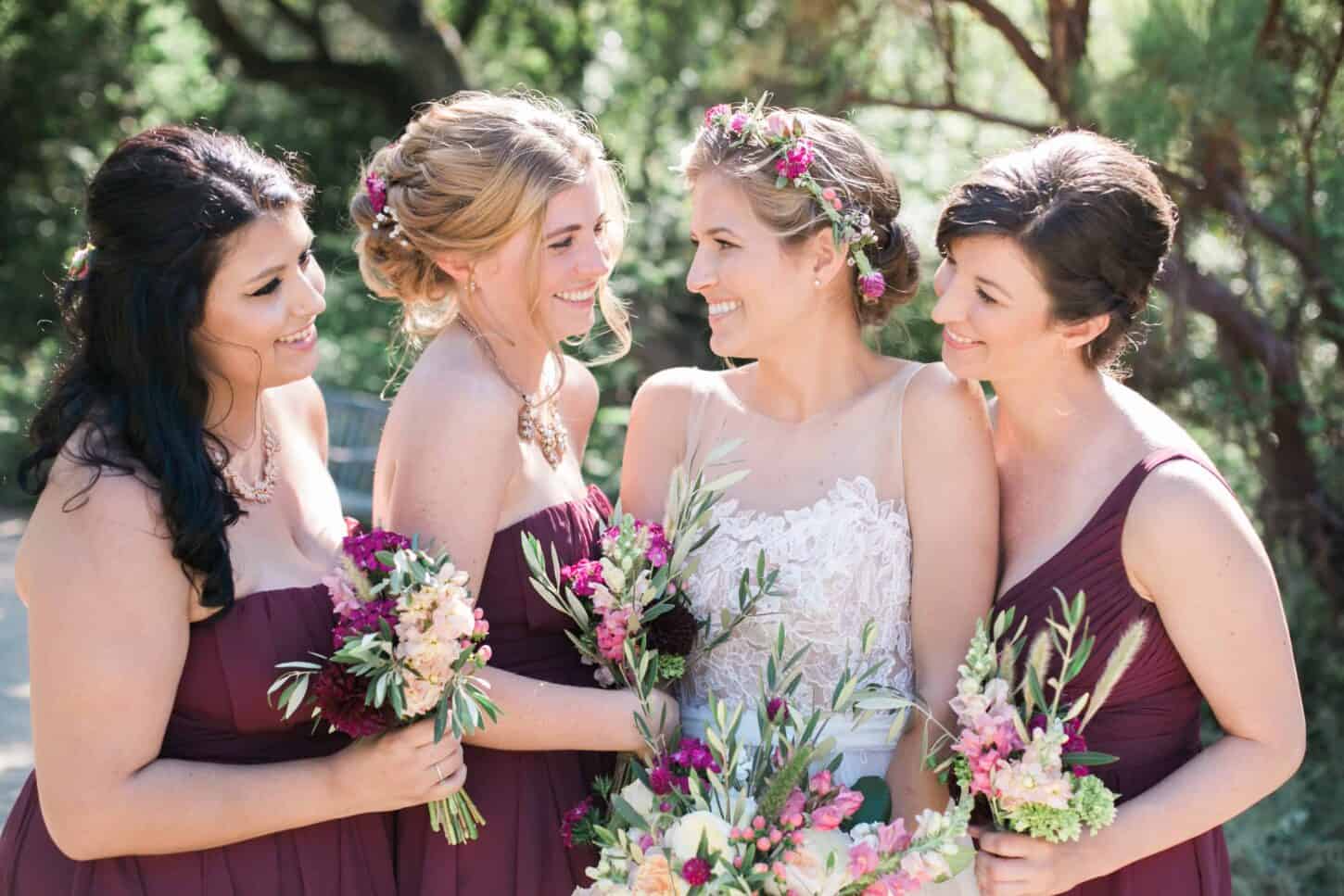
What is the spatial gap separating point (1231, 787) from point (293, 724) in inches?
Result: 68.1

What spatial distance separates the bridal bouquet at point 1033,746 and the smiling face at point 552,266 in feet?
3.88

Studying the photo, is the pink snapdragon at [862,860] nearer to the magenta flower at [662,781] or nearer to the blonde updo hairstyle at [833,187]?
the magenta flower at [662,781]

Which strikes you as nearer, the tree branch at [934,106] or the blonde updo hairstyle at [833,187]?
the blonde updo hairstyle at [833,187]

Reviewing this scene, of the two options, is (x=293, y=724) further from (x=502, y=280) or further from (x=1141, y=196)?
(x=1141, y=196)

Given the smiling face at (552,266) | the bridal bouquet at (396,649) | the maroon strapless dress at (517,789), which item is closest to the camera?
the bridal bouquet at (396,649)

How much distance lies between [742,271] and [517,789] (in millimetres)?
1174

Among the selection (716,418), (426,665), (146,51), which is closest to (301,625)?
(426,665)

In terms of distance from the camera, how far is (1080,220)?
265 centimetres

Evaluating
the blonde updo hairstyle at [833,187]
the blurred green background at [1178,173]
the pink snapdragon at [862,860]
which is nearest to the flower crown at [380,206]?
the blurred green background at [1178,173]

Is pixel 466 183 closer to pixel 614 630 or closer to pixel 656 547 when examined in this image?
pixel 656 547

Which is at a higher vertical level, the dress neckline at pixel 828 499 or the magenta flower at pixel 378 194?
the magenta flower at pixel 378 194

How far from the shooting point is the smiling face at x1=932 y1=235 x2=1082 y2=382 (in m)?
2.70

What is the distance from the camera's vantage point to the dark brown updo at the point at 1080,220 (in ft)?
8.73

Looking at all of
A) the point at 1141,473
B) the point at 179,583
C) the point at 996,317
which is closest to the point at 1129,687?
the point at 1141,473
